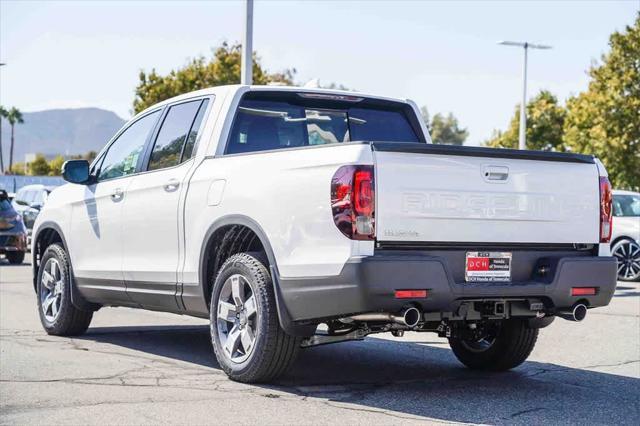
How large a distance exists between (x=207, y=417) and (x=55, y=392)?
1170 millimetres

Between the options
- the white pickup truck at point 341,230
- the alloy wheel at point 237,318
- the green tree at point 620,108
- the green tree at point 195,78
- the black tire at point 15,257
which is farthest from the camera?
the green tree at point 195,78

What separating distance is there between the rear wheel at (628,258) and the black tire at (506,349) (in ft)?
38.8

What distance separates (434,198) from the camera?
19.7 feet

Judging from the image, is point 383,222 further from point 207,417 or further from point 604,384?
point 604,384

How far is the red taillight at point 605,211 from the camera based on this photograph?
6.68 m

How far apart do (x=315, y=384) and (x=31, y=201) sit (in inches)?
1018

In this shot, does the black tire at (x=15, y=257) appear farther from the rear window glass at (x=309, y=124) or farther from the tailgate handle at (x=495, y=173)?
the tailgate handle at (x=495, y=173)

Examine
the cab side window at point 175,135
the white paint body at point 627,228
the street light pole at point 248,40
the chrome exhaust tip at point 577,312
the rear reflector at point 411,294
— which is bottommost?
the white paint body at point 627,228

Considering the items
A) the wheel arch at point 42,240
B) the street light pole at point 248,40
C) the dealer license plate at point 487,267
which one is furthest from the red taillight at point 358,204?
the street light pole at point 248,40

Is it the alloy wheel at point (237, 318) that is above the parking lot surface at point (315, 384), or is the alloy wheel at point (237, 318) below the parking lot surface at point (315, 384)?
above

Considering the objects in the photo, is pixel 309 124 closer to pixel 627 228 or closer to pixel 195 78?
pixel 627 228

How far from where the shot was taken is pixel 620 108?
3766 centimetres

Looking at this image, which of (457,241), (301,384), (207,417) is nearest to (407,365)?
(301,384)

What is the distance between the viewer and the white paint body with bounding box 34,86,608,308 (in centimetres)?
588
